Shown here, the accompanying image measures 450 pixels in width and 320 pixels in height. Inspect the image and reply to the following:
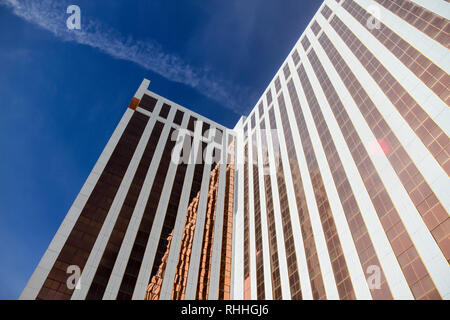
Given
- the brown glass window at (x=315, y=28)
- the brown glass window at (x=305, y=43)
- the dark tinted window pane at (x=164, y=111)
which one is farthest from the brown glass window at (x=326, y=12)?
the dark tinted window pane at (x=164, y=111)

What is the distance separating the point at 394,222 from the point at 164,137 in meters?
57.5

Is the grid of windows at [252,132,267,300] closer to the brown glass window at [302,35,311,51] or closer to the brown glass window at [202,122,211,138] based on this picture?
the brown glass window at [202,122,211,138]

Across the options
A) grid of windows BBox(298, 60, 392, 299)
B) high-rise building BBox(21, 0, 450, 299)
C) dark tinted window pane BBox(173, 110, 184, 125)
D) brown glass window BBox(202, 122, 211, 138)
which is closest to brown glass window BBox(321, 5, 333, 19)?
high-rise building BBox(21, 0, 450, 299)

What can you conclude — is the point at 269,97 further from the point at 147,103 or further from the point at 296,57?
the point at 147,103

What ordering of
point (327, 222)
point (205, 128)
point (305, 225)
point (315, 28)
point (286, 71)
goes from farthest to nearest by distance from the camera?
1. point (205, 128)
2. point (286, 71)
3. point (315, 28)
4. point (305, 225)
5. point (327, 222)

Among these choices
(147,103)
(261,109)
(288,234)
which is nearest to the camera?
(288,234)

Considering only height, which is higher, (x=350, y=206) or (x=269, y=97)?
(x=269, y=97)

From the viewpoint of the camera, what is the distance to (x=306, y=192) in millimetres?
45969

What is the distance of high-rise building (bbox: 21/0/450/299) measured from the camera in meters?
30.0

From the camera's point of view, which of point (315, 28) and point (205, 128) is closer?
point (315, 28)

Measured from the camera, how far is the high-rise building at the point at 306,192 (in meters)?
30.0

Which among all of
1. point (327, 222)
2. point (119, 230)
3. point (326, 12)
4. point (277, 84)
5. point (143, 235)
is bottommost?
point (327, 222)

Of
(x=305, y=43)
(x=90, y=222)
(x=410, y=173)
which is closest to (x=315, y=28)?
(x=305, y=43)
